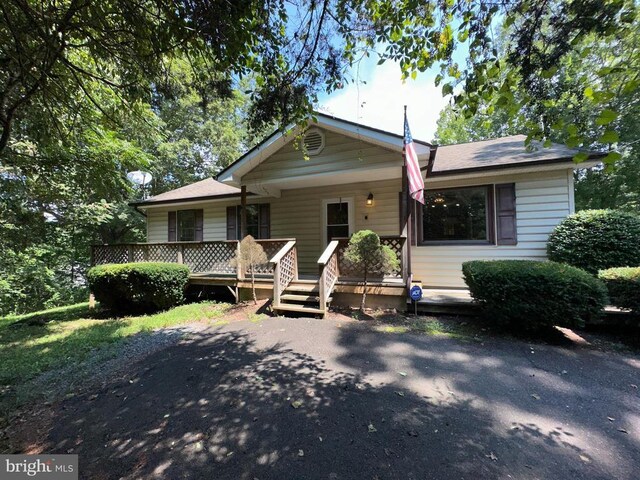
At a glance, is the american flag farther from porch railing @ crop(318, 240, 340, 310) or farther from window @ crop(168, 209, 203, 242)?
window @ crop(168, 209, 203, 242)

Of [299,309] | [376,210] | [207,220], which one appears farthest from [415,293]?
[207,220]

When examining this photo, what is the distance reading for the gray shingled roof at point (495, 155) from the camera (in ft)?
22.1

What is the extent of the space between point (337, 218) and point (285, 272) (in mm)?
2979

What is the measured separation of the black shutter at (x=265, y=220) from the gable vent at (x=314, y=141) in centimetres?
336

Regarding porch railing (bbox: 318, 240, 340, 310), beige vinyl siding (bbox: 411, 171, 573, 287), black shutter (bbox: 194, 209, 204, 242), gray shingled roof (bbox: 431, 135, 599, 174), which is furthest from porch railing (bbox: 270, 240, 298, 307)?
black shutter (bbox: 194, 209, 204, 242)

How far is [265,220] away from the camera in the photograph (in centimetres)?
1026

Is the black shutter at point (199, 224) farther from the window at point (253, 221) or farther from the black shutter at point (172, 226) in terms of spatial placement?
the window at point (253, 221)

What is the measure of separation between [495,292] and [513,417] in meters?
2.46

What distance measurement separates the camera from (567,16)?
8.98 ft

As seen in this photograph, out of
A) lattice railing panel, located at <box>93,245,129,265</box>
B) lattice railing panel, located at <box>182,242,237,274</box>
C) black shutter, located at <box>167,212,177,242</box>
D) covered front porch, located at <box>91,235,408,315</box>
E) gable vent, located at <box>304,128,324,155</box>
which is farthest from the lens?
black shutter, located at <box>167,212,177,242</box>

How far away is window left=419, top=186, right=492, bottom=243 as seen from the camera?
7461 mm

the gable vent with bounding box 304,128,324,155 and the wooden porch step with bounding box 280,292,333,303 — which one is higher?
the gable vent with bounding box 304,128,324,155

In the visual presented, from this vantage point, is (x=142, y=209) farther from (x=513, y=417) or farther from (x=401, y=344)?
(x=513, y=417)

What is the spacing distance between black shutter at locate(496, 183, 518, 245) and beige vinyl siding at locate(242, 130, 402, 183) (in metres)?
2.90
